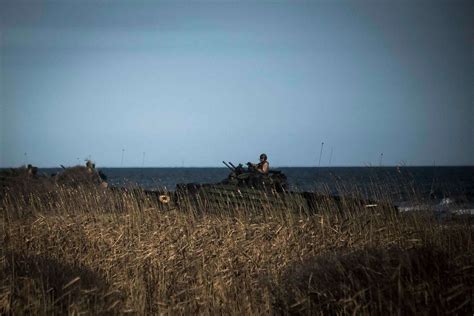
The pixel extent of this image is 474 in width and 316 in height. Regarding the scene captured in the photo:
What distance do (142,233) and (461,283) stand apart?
19.1ft

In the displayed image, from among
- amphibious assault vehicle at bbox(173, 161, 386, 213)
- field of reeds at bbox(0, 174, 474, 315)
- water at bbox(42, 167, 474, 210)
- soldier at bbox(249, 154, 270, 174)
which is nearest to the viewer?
field of reeds at bbox(0, 174, 474, 315)

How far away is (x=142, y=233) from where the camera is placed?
10.1 metres

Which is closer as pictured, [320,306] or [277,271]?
[320,306]

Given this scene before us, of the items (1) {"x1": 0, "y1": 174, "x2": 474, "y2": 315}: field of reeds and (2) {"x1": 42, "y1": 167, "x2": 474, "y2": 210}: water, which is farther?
(2) {"x1": 42, "y1": 167, "x2": 474, "y2": 210}: water

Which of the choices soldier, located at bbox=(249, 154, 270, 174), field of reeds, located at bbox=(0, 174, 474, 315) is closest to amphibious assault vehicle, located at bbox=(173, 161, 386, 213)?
soldier, located at bbox=(249, 154, 270, 174)

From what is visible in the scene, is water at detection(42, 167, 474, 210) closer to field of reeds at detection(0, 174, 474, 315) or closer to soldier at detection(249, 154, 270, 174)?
field of reeds at detection(0, 174, 474, 315)

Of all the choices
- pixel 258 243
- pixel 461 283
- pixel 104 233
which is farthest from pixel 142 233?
pixel 461 283

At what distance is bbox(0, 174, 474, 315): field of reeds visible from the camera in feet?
20.1

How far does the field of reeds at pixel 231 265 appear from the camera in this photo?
20.1 ft

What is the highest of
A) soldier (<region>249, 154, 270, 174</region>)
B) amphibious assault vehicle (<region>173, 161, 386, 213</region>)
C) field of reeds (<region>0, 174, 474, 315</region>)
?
soldier (<region>249, 154, 270, 174</region>)

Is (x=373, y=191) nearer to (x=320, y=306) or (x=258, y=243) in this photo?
(x=258, y=243)

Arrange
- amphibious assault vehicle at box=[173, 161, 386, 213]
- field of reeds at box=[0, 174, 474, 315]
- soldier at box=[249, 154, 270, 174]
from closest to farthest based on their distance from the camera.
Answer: field of reeds at box=[0, 174, 474, 315]
amphibious assault vehicle at box=[173, 161, 386, 213]
soldier at box=[249, 154, 270, 174]

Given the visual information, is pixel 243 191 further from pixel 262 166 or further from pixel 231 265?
pixel 231 265

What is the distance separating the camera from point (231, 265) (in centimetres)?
845
